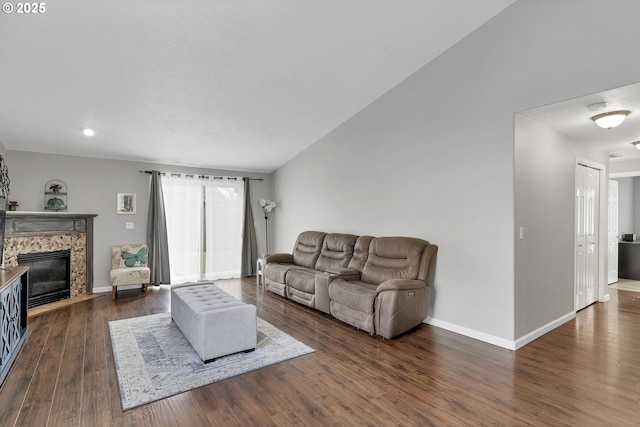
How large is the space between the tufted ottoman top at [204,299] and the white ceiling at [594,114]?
3.51 metres

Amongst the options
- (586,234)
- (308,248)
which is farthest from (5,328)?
(586,234)

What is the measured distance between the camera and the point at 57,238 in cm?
500

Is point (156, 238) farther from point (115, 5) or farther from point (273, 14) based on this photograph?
point (273, 14)

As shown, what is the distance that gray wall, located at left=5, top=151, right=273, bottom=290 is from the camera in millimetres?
5000

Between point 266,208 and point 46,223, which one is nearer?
point 46,223

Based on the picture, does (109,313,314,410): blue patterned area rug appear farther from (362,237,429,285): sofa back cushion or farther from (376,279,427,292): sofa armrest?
(362,237,429,285): sofa back cushion

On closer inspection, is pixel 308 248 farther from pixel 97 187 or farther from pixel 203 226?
pixel 97 187

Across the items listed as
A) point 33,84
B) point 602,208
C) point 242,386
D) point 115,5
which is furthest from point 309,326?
point 602,208

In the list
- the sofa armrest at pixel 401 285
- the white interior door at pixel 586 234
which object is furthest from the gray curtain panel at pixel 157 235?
the white interior door at pixel 586 234

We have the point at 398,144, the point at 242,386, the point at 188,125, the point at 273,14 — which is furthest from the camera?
the point at 188,125

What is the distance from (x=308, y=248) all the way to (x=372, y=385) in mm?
3342

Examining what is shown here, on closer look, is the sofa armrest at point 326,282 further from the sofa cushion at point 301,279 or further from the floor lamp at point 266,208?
the floor lamp at point 266,208

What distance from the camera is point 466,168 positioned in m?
3.55

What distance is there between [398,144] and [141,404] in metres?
3.91
